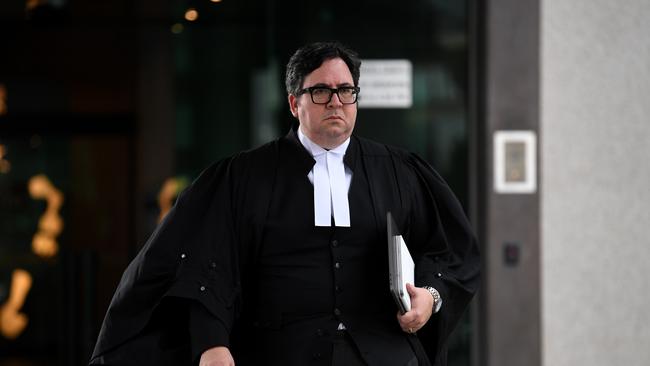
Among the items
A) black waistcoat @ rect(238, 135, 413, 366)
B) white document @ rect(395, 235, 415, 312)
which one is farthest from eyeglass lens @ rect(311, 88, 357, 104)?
white document @ rect(395, 235, 415, 312)

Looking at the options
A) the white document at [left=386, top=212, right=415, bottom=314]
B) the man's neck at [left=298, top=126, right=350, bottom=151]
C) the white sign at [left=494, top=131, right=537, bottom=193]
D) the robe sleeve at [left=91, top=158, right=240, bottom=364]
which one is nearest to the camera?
the white document at [left=386, top=212, right=415, bottom=314]

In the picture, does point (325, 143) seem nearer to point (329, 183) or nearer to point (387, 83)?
point (329, 183)

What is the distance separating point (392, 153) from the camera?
2.86 metres

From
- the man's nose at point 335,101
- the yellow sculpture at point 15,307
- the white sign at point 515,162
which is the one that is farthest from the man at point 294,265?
the yellow sculpture at point 15,307

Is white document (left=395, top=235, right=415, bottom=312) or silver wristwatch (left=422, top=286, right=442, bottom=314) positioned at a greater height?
white document (left=395, top=235, right=415, bottom=312)

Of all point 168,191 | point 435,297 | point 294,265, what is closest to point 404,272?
point 435,297

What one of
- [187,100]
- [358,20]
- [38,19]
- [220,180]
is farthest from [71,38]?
[220,180]

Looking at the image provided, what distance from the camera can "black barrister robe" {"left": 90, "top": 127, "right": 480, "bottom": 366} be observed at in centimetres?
262

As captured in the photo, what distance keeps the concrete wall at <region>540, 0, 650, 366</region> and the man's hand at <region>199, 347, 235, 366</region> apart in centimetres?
237

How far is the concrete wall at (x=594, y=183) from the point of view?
4559 millimetres

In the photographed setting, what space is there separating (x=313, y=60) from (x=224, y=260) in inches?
21.6

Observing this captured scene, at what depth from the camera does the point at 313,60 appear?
2.62 metres

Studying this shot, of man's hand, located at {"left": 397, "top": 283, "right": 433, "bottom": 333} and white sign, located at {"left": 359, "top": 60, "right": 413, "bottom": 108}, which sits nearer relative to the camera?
man's hand, located at {"left": 397, "top": 283, "right": 433, "bottom": 333}

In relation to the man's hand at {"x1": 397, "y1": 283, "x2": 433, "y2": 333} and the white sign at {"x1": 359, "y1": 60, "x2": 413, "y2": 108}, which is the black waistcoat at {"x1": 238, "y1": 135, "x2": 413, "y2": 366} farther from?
the white sign at {"x1": 359, "y1": 60, "x2": 413, "y2": 108}
